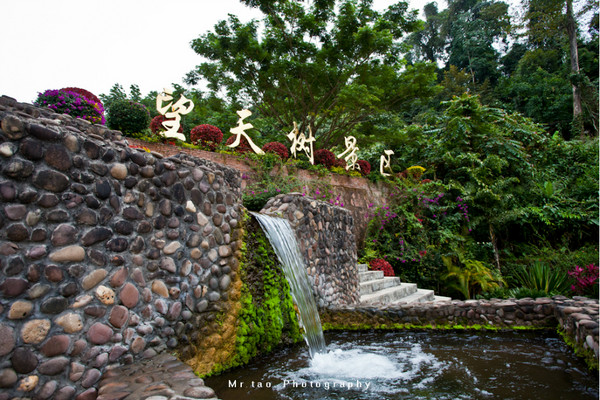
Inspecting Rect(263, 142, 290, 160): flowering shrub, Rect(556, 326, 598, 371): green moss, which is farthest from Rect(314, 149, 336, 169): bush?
Rect(556, 326, 598, 371): green moss

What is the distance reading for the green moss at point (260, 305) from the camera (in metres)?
3.26

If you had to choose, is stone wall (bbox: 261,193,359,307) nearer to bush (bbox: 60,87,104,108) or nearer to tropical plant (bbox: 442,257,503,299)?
tropical plant (bbox: 442,257,503,299)

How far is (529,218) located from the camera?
830 cm

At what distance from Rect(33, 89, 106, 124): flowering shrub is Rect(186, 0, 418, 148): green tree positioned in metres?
5.68

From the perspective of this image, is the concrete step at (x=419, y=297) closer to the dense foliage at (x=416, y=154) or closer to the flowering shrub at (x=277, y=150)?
the dense foliage at (x=416, y=154)

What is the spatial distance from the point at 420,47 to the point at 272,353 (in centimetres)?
3395

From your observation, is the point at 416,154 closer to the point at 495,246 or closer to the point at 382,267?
the point at 495,246

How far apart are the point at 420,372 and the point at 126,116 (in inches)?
233

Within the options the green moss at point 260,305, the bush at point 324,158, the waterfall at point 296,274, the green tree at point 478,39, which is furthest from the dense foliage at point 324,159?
the green tree at point 478,39

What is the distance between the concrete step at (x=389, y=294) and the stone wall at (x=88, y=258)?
3510 millimetres

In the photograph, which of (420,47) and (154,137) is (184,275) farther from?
(420,47)

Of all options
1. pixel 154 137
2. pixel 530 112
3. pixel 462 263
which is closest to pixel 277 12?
pixel 154 137

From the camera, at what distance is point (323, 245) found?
5.09 metres

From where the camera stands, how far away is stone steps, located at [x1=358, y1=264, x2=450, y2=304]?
19.4 ft
